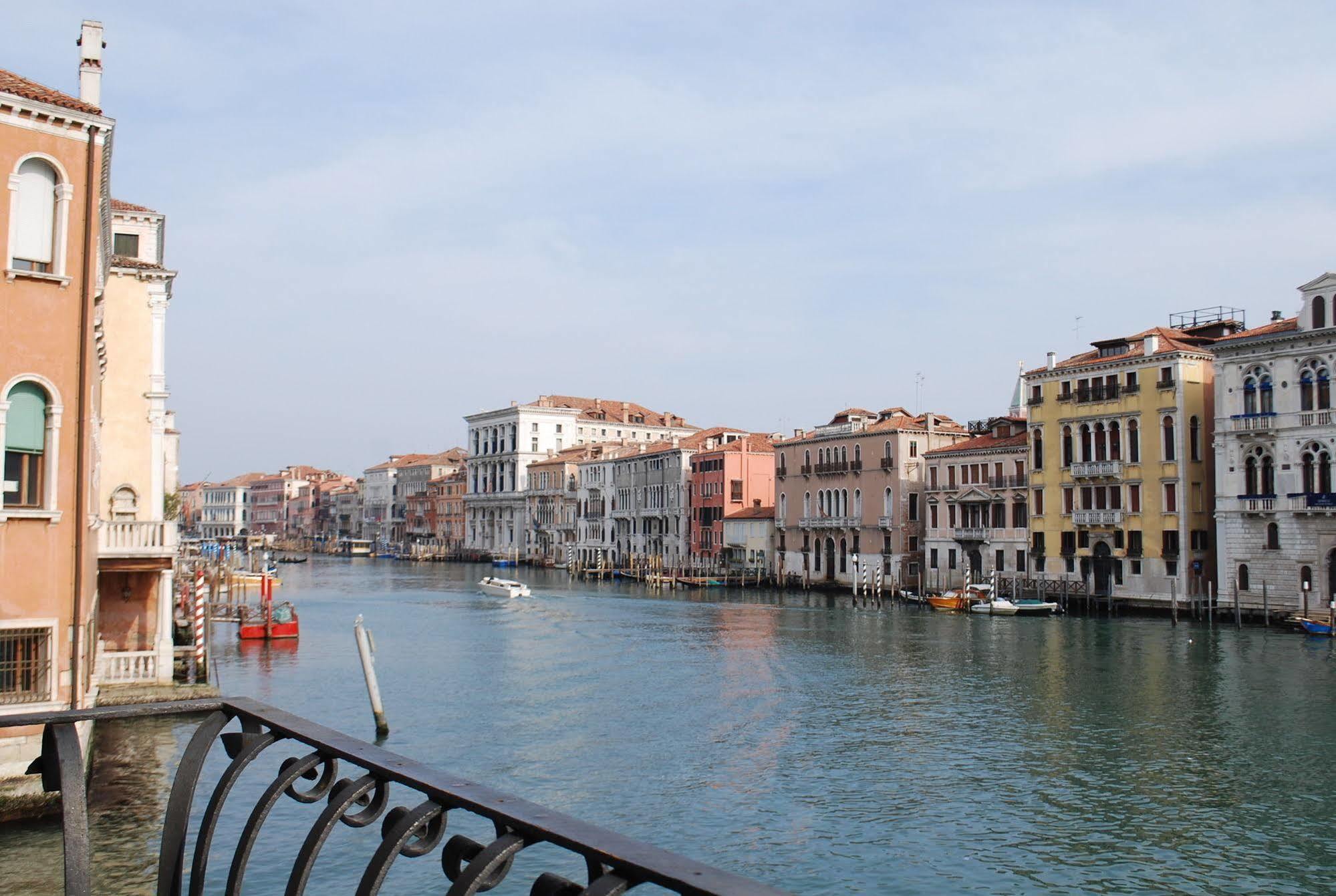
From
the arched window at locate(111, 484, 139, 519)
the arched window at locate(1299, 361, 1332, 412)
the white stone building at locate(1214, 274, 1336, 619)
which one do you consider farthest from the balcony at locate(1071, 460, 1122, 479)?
the arched window at locate(111, 484, 139, 519)

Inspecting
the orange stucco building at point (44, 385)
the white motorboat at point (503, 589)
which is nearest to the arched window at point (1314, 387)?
the white motorboat at point (503, 589)

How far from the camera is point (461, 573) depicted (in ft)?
248

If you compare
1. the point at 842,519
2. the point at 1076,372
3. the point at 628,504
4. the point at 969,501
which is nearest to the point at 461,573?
the point at 628,504

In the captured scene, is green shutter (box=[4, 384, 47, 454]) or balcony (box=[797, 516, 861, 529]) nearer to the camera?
green shutter (box=[4, 384, 47, 454])

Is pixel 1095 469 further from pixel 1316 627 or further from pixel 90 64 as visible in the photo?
pixel 90 64

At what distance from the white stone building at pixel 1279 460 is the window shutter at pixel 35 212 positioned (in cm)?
3264

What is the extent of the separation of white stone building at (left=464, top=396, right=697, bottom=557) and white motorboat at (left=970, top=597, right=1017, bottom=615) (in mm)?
52056

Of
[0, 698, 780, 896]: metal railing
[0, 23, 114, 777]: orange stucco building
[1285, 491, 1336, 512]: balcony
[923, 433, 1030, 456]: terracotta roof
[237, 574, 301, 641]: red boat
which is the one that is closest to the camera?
[0, 698, 780, 896]: metal railing

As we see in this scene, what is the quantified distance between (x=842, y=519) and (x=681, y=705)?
108 feet

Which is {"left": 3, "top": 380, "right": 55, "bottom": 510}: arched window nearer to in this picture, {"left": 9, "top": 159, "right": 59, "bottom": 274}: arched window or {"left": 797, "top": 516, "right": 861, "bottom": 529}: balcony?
{"left": 9, "top": 159, "right": 59, "bottom": 274}: arched window

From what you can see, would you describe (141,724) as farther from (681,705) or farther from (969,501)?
(969,501)

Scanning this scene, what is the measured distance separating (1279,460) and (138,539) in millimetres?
31035

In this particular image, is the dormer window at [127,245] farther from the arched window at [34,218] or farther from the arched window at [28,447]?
the arched window at [28,447]

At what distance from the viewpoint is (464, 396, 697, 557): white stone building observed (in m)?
90.8
